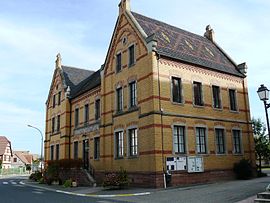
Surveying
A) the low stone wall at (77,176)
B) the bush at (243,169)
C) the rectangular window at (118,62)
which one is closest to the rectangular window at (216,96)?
the bush at (243,169)

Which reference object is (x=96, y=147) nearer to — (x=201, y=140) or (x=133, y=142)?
(x=133, y=142)

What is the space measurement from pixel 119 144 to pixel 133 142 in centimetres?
197

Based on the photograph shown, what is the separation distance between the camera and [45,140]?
39750 mm

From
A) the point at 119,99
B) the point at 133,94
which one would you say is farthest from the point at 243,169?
the point at 119,99

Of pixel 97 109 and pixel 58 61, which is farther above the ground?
pixel 58 61

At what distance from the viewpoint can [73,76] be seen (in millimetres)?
38094

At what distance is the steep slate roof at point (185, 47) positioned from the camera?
73.9 ft

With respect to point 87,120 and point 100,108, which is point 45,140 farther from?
point 100,108

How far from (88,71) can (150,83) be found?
72.3 feet

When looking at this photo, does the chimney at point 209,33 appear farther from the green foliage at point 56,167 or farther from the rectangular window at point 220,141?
the green foliage at point 56,167

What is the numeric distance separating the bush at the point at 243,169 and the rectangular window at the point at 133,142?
7.94 metres

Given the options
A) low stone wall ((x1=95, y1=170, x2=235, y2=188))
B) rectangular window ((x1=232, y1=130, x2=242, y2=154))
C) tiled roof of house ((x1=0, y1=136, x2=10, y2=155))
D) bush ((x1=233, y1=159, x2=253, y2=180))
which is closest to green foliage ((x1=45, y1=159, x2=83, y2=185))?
low stone wall ((x1=95, y1=170, x2=235, y2=188))

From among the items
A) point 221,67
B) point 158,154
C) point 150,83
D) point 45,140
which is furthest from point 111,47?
point 45,140

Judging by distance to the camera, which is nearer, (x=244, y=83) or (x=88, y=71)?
(x=244, y=83)
